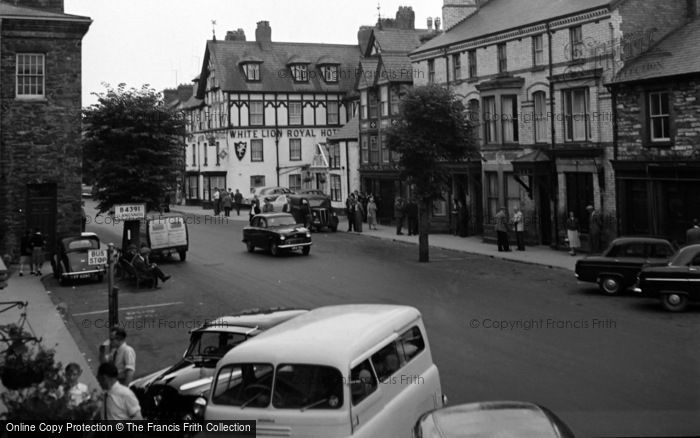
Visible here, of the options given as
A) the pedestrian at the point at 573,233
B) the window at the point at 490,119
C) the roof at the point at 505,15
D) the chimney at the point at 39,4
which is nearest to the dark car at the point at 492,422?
the pedestrian at the point at 573,233

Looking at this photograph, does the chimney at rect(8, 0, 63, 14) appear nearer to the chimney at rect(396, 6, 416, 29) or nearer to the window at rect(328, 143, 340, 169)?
the window at rect(328, 143, 340, 169)

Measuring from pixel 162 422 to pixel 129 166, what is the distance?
1897 centimetres

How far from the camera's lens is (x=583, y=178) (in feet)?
95.2

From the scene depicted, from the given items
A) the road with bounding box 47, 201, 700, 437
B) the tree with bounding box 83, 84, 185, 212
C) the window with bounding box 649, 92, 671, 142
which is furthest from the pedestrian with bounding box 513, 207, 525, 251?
the tree with bounding box 83, 84, 185, 212

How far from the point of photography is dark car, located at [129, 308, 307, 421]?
9.82 m

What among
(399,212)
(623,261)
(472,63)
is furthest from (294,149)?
(623,261)

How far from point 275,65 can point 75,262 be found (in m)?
41.6

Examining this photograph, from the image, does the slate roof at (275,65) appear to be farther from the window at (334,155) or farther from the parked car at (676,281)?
the parked car at (676,281)

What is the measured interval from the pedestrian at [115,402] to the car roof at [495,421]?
3691mm

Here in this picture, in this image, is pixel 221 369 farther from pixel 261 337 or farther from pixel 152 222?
pixel 152 222

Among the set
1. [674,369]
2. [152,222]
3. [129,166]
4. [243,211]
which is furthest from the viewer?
[243,211]

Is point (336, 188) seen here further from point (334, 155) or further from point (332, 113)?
point (332, 113)

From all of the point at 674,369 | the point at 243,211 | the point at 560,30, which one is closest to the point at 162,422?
the point at 674,369

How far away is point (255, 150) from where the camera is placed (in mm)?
61438
